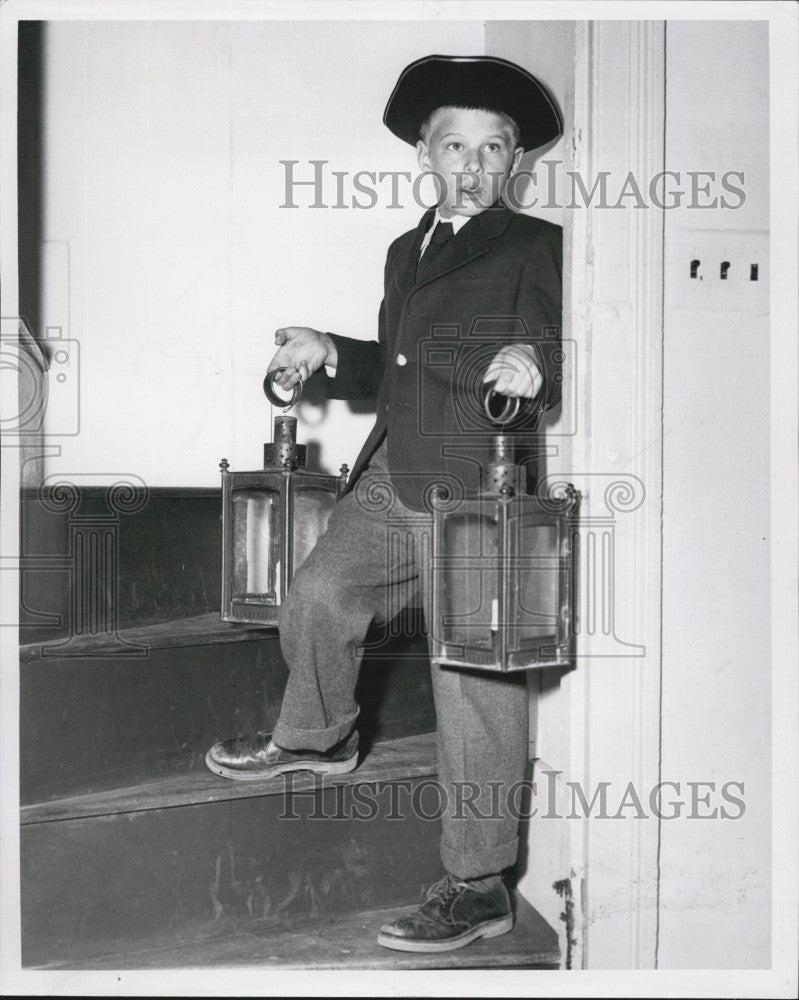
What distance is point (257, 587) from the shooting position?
1648mm

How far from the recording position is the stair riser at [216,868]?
4.61ft

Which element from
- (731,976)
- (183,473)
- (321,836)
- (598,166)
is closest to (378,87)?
(598,166)

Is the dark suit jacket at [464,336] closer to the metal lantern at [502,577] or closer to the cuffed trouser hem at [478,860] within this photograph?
the metal lantern at [502,577]

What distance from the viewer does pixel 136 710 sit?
1.54 m

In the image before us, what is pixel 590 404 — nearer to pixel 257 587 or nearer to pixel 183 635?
pixel 257 587

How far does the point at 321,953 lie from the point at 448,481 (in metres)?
0.79

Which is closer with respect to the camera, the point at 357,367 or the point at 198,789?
the point at 198,789

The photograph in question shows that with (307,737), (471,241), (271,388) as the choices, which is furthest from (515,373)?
(307,737)

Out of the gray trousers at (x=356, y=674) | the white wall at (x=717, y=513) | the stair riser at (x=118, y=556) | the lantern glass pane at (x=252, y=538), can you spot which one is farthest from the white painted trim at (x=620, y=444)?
the stair riser at (x=118, y=556)

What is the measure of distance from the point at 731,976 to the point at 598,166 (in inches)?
51.7

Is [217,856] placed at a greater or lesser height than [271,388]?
lesser

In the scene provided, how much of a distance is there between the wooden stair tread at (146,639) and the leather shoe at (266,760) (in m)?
0.19

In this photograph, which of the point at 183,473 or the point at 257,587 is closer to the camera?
the point at 257,587

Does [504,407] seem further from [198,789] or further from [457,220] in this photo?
[198,789]
